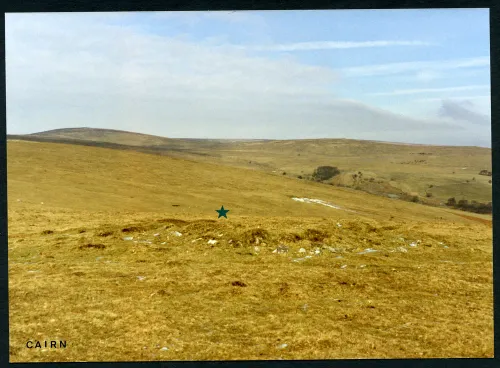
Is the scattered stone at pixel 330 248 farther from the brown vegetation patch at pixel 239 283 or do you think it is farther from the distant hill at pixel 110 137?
the distant hill at pixel 110 137

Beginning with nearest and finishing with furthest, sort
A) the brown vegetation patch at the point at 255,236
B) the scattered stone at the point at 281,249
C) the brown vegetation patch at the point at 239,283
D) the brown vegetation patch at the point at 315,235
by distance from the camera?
1. the brown vegetation patch at the point at 239,283
2. the scattered stone at the point at 281,249
3. the brown vegetation patch at the point at 255,236
4. the brown vegetation patch at the point at 315,235

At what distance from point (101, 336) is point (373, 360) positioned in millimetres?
→ 4564

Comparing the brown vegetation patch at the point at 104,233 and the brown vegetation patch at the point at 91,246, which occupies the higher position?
the brown vegetation patch at the point at 104,233

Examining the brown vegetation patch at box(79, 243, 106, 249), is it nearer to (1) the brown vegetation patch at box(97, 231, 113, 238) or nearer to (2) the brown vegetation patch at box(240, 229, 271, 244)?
(1) the brown vegetation patch at box(97, 231, 113, 238)

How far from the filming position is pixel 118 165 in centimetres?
2319

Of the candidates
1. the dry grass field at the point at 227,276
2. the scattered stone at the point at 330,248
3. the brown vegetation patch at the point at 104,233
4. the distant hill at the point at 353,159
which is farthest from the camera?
the distant hill at the point at 353,159

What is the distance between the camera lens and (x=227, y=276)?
1000cm

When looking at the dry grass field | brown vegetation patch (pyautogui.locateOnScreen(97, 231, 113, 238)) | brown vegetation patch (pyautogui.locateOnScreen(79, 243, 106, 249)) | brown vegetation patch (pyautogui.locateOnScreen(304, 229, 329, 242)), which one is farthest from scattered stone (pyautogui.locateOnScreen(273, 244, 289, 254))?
brown vegetation patch (pyautogui.locateOnScreen(97, 231, 113, 238))

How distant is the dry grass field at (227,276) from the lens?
23.4ft

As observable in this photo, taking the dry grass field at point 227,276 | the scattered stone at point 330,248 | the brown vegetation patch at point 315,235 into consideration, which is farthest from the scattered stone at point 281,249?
the scattered stone at point 330,248

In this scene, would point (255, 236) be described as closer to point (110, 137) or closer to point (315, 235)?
point (315, 235)

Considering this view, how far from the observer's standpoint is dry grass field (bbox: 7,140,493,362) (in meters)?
7.14

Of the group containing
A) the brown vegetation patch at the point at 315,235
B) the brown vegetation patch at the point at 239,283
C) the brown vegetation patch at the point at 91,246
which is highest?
the brown vegetation patch at the point at 315,235

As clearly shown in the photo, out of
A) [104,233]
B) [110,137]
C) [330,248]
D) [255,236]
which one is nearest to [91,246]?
[104,233]
